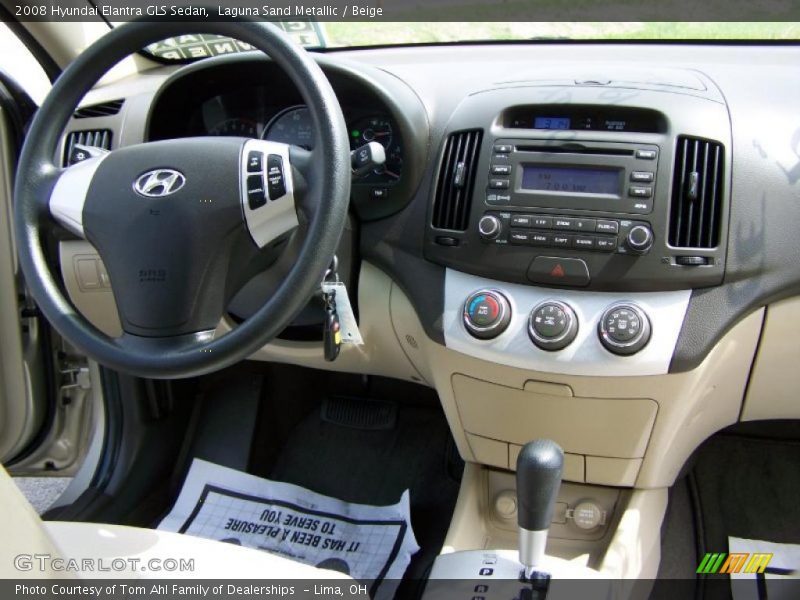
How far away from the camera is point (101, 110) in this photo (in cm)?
164

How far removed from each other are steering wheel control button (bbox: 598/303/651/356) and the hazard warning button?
2.8 inches

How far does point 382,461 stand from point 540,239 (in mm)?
914

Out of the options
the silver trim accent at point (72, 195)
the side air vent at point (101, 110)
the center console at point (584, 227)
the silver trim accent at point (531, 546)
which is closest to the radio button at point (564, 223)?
the center console at point (584, 227)

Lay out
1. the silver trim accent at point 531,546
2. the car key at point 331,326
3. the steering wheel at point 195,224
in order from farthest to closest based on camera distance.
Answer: the car key at point 331,326, the silver trim accent at point 531,546, the steering wheel at point 195,224

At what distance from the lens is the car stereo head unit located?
1.22 meters

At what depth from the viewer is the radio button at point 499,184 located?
4.19 ft

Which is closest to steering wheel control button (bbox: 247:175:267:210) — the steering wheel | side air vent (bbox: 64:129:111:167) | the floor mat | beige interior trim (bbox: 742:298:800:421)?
the steering wheel

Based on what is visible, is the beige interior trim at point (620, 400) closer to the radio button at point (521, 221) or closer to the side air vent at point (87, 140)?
the radio button at point (521, 221)

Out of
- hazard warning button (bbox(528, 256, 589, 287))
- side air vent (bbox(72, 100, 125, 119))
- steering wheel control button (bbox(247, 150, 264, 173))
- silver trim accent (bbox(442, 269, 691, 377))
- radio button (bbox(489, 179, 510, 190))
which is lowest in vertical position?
silver trim accent (bbox(442, 269, 691, 377))

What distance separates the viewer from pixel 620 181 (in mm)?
1228

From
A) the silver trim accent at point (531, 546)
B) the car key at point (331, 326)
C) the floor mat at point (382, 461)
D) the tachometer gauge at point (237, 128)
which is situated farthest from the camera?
the floor mat at point (382, 461)

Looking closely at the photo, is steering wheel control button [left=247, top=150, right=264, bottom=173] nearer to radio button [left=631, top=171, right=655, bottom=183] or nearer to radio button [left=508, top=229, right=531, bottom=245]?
radio button [left=508, top=229, right=531, bottom=245]

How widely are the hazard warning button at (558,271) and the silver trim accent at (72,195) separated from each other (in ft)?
2.27

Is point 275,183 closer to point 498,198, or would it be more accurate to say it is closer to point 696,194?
point 498,198
